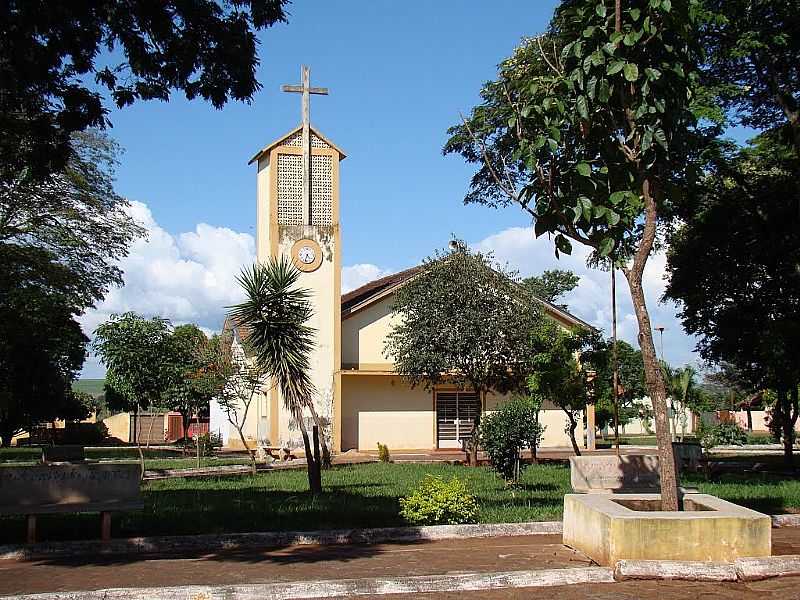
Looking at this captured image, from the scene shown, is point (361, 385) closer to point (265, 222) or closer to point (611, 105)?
point (265, 222)

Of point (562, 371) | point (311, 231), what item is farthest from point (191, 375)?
point (562, 371)

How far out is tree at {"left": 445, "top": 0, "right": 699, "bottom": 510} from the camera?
32.1 feet

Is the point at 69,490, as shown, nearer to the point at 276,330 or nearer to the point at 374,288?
the point at 276,330

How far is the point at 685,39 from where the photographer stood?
32.9 ft

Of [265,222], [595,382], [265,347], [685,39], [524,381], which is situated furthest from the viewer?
[265,222]

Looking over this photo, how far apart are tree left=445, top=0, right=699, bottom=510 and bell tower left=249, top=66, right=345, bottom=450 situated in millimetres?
20389

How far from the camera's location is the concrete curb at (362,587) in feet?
25.3

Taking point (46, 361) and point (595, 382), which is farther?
point (46, 361)

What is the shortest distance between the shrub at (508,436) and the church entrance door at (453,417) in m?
17.4

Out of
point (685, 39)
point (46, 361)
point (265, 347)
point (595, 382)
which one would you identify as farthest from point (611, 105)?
point (46, 361)

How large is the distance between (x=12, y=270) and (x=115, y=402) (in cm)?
3059

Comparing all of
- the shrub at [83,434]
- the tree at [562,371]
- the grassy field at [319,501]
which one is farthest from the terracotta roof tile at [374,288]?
the shrub at [83,434]

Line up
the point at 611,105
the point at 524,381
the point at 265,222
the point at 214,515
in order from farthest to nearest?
the point at 265,222, the point at 524,381, the point at 214,515, the point at 611,105

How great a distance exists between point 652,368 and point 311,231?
2199cm
